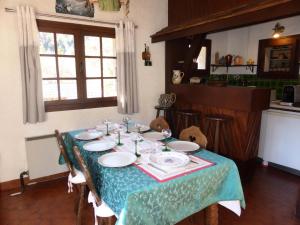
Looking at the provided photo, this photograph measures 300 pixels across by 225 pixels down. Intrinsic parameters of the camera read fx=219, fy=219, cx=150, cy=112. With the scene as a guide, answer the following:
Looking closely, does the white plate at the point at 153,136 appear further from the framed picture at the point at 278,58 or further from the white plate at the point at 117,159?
the framed picture at the point at 278,58

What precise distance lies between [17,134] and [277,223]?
296 centimetres

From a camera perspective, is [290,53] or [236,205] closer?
[236,205]

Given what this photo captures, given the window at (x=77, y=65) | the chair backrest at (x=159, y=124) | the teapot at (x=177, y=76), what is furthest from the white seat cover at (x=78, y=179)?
the teapot at (x=177, y=76)

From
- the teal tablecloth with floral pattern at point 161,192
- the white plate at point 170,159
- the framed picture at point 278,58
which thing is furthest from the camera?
the framed picture at point 278,58

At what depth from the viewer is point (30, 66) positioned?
256 centimetres

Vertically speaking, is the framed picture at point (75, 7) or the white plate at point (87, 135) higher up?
the framed picture at point (75, 7)

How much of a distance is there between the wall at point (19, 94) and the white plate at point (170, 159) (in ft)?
5.88

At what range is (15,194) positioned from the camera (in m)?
2.59

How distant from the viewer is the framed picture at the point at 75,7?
2.76 m

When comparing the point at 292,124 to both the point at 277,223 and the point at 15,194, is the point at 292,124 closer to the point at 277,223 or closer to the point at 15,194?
the point at 277,223

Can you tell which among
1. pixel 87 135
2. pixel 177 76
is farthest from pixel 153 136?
pixel 177 76

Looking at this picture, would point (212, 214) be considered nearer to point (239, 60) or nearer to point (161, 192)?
point (161, 192)

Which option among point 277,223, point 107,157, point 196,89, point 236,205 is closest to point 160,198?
point 107,157

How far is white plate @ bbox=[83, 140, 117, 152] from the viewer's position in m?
1.80
